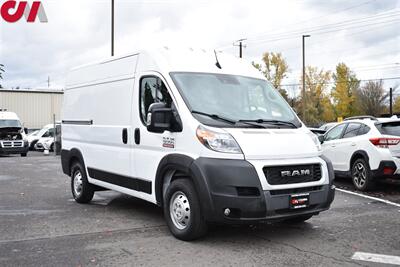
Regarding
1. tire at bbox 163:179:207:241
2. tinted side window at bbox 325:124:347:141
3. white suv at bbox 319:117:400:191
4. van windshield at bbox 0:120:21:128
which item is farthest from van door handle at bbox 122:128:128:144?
van windshield at bbox 0:120:21:128

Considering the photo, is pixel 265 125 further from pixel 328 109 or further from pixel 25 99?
pixel 328 109

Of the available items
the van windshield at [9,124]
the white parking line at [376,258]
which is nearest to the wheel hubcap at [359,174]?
the white parking line at [376,258]

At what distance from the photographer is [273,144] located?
18.3 ft

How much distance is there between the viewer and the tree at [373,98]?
66188 millimetres

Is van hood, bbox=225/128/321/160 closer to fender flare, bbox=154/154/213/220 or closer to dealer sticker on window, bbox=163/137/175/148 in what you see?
fender flare, bbox=154/154/213/220

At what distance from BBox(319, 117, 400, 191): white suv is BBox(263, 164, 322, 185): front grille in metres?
4.06

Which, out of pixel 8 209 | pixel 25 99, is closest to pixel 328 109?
pixel 25 99

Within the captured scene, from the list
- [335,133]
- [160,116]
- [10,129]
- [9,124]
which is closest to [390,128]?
[335,133]

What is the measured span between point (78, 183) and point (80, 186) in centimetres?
12

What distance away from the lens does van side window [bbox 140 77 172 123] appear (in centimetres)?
622

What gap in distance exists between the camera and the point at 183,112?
5.81 metres

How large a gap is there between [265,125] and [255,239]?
1453 mm

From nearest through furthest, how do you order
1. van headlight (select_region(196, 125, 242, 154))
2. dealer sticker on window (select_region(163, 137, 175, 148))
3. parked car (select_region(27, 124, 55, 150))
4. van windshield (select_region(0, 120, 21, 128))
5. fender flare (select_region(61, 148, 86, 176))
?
van headlight (select_region(196, 125, 242, 154)), dealer sticker on window (select_region(163, 137, 175, 148)), fender flare (select_region(61, 148, 86, 176)), van windshield (select_region(0, 120, 21, 128)), parked car (select_region(27, 124, 55, 150))

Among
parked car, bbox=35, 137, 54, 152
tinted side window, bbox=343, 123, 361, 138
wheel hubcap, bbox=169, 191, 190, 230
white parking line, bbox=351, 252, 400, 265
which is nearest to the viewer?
white parking line, bbox=351, 252, 400, 265
